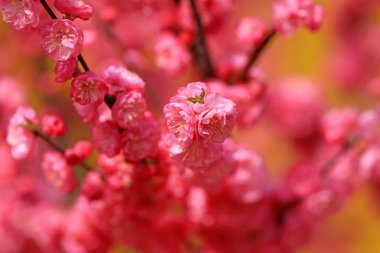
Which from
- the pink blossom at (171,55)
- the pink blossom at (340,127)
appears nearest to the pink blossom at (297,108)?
the pink blossom at (340,127)

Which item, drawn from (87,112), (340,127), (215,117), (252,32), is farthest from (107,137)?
(340,127)

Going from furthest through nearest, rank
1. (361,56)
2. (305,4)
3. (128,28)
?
(361,56) → (128,28) → (305,4)

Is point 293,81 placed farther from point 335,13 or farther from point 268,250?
point 268,250

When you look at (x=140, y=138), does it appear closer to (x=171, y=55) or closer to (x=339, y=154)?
(x=171, y=55)

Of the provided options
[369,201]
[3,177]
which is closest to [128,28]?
[3,177]

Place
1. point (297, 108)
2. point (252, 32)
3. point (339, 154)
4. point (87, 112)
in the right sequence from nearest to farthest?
point (87, 112) < point (252, 32) < point (339, 154) < point (297, 108)

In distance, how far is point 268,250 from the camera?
0.84 m

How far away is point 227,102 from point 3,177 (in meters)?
0.58

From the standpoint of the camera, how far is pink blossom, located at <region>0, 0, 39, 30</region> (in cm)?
48

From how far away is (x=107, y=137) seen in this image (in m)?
0.59

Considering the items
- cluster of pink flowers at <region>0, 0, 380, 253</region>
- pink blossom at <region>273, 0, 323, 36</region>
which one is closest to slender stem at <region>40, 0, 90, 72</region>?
cluster of pink flowers at <region>0, 0, 380, 253</region>

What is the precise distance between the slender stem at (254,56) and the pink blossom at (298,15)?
0.09ft

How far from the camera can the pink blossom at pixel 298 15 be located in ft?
2.15

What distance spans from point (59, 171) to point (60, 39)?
22 cm
